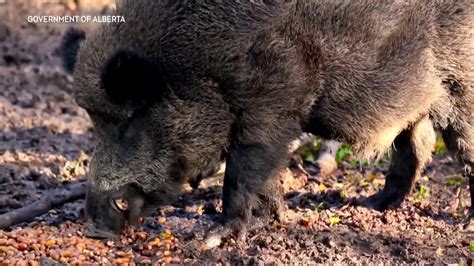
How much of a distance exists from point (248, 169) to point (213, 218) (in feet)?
2.26

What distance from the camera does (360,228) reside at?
6.16 meters

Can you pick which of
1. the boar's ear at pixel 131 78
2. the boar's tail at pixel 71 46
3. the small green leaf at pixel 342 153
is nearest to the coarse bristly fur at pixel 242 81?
the boar's ear at pixel 131 78

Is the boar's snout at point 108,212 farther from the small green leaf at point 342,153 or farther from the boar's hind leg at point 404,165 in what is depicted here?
the small green leaf at point 342,153

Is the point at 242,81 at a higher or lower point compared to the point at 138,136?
higher

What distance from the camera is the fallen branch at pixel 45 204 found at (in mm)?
5844

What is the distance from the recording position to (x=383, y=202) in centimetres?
678

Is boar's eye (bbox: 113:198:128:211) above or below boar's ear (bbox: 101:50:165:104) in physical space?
below

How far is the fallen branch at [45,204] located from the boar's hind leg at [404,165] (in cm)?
211

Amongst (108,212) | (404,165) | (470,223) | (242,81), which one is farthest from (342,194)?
Answer: (108,212)

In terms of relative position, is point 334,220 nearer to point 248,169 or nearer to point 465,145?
point 248,169

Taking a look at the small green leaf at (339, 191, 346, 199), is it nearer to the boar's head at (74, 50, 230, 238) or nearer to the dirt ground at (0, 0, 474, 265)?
the dirt ground at (0, 0, 474, 265)

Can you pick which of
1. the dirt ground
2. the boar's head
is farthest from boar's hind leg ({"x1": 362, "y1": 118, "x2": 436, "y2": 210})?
the boar's head

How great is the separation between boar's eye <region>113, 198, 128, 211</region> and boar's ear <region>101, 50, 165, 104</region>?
0.65 metres

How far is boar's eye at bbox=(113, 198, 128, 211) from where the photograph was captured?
5.77m
